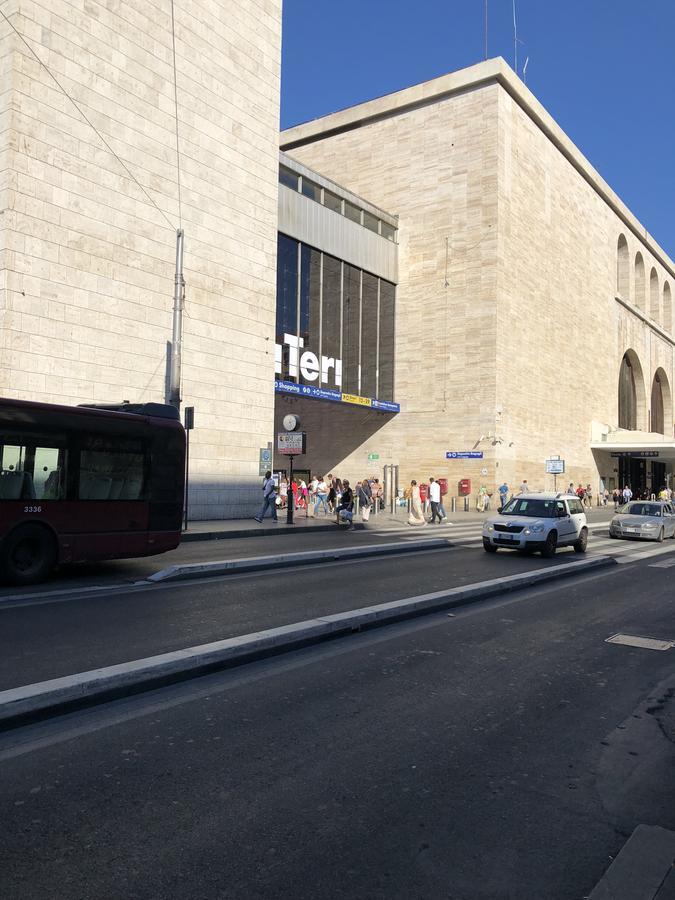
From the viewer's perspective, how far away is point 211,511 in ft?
78.5

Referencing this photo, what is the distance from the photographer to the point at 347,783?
149 inches

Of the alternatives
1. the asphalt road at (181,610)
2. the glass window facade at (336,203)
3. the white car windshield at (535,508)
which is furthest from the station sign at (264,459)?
the glass window facade at (336,203)

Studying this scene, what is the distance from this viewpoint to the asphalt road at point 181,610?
6102 millimetres

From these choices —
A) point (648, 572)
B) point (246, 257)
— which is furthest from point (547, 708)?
point (246, 257)

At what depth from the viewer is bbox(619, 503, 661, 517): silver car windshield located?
73.0ft

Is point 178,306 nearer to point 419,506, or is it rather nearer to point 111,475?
point 111,475

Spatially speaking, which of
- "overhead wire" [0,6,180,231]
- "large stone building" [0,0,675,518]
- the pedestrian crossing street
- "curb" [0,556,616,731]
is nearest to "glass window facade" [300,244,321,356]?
"large stone building" [0,0,675,518]

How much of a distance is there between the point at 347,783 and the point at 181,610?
4862mm

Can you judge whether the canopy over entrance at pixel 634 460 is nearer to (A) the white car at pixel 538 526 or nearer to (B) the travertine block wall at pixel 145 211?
(B) the travertine block wall at pixel 145 211

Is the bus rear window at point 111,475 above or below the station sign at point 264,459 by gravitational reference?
below

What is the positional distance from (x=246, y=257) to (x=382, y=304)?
16.7m

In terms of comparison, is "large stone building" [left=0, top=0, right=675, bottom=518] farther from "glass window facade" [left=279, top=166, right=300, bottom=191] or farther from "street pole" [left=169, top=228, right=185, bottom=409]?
"street pole" [left=169, top=228, right=185, bottom=409]

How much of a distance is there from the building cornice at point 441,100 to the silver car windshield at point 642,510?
1059 inches

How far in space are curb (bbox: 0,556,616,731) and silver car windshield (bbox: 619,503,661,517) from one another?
15.4 m
